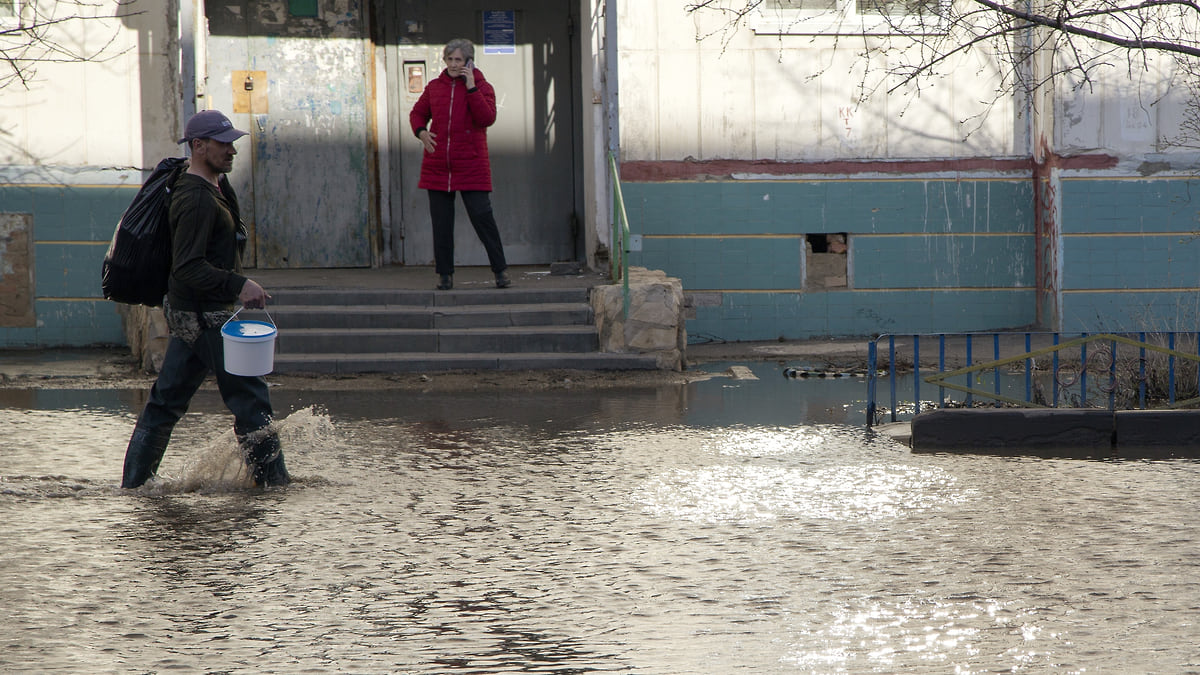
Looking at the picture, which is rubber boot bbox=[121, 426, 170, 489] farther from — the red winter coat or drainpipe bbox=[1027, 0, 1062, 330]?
drainpipe bbox=[1027, 0, 1062, 330]

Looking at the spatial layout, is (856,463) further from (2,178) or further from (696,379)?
(2,178)

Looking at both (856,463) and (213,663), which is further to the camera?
(856,463)

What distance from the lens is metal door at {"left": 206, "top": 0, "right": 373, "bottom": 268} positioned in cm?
1374

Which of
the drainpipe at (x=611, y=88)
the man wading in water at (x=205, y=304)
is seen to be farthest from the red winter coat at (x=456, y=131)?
the man wading in water at (x=205, y=304)

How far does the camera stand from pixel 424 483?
7.02m

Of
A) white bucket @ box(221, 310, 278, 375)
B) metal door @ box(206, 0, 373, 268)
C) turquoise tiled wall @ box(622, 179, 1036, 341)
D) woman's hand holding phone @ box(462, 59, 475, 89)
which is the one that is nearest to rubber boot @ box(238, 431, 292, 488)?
white bucket @ box(221, 310, 278, 375)

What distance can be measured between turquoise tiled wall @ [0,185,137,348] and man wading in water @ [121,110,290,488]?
658cm

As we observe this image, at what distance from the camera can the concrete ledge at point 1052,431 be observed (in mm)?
7961

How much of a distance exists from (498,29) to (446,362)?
4659mm

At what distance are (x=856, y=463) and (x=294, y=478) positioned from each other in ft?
9.82

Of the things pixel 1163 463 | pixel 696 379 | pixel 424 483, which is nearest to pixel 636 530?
pixel 424 483

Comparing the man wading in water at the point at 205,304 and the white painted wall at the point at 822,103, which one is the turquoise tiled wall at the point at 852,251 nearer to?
the white painted wall at the point at 822,103

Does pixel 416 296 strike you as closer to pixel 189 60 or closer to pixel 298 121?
pixel 189 60

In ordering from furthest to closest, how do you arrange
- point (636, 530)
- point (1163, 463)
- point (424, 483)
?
point (1163, 463)
point (424, 483)
point (636, 530)
